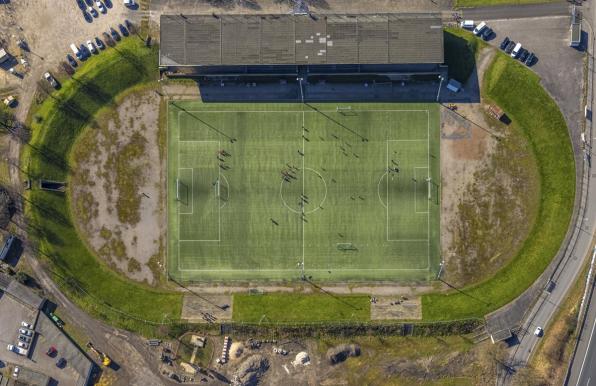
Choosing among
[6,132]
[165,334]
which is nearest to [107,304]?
[165,334]

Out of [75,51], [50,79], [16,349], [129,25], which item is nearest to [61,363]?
[16,349]

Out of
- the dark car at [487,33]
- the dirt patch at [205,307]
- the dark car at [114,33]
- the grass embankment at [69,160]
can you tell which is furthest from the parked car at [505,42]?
the dark car at [114,33]

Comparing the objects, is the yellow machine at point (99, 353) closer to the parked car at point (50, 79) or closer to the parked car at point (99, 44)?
the parked car at point (50, 79)

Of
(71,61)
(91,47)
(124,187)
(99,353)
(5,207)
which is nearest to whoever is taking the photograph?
(99,353)

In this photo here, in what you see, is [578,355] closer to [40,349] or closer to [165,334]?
[165,334]

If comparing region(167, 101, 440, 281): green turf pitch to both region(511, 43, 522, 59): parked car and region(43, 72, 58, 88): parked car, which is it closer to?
region(511, 43, 522, 59): parked car

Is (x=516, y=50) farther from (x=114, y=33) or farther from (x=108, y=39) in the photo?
(x=108, y=39)
